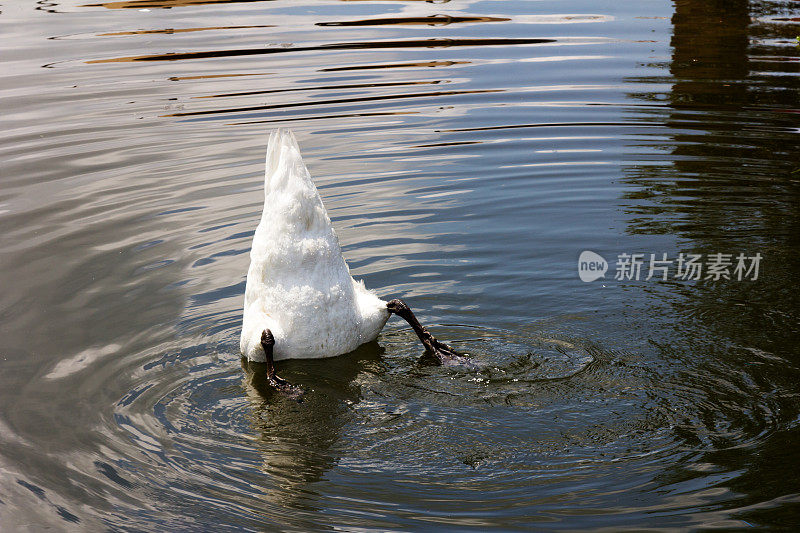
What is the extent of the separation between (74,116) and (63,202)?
3483 millimetres

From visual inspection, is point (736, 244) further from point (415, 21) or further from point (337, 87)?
point (415, 21)

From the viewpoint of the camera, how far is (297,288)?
543cm

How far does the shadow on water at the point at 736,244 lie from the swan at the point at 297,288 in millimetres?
1677

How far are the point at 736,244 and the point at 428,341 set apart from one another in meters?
3.04

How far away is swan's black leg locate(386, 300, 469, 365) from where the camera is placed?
5.65 metres

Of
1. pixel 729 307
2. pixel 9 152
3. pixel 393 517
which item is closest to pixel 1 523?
pixel 393 517

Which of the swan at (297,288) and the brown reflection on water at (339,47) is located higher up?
the brown reflection on water at (339,47)

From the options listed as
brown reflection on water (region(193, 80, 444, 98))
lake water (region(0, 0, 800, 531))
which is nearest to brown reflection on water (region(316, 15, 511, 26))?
lake water (region(0, 0, 800, 531))

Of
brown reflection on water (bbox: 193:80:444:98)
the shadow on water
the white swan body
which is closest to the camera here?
the shadow on water

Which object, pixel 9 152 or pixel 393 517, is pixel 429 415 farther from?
pixel 9 152

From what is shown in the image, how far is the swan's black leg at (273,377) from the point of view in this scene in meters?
5.34

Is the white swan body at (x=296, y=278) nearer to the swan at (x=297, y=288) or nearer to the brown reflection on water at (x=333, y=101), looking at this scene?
the swan at (x=297, y=288)

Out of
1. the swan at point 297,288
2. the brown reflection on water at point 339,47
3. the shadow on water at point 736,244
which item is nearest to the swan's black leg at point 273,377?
the swan at point 297,288

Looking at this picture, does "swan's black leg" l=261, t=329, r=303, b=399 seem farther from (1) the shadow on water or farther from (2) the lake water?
(1) the shadow on water
